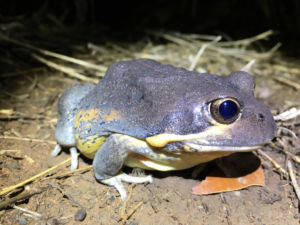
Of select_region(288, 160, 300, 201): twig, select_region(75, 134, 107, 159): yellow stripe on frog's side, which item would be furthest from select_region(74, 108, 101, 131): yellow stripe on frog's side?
select_region(288, 160, 300, 201): twig

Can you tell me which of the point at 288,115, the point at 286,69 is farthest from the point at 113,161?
the point at 286,69

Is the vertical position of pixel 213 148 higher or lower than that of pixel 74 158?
higher

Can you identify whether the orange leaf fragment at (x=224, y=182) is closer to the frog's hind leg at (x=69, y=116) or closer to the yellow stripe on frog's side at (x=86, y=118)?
the yellow stripe on frog's side at (x=86, y=118)

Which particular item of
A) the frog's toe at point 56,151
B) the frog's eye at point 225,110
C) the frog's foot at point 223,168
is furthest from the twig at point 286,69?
the frog's toe at point 56,151

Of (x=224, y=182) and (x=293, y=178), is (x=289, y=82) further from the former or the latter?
(x=224, y=182)

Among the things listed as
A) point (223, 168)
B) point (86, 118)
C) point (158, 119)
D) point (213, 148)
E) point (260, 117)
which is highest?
point (260, 117)

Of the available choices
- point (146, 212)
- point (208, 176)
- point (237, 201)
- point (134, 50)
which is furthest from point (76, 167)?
point (134, 50)

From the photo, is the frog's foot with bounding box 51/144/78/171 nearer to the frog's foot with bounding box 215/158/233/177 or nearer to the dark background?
the frog's foot with bounding box 215/158/233/177
